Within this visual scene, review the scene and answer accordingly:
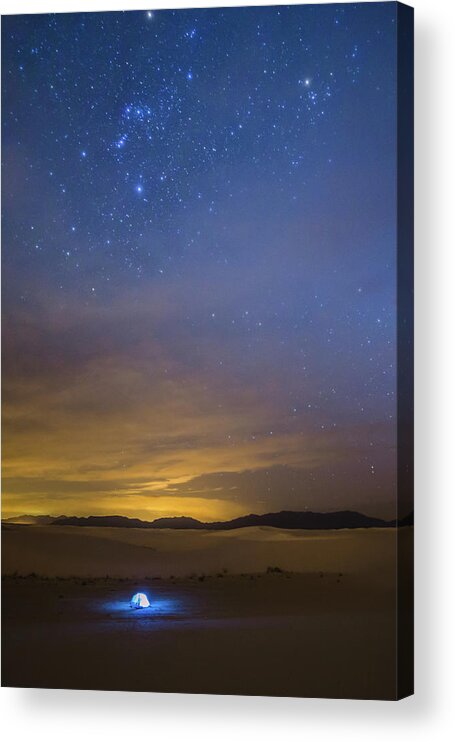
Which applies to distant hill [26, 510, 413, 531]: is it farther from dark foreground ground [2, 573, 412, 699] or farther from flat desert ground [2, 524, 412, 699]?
dark foreground ground [2, 573, 412, 699]

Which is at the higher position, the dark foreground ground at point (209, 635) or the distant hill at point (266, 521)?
the distant hill at point (266, 521)

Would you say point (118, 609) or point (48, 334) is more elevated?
point (48, 334)

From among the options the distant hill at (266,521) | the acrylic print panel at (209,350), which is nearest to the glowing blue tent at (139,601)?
the acrylic print panel at (209,350)

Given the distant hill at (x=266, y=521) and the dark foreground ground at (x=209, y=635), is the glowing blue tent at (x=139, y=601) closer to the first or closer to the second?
the dark foreground ground at (x=209, y=635)

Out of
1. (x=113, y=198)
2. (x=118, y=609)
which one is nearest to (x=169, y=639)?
(x=118, y=609)

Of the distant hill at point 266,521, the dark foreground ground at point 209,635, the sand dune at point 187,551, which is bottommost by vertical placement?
the dark foreground ground at point 209,635

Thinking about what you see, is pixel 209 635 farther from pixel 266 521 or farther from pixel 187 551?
pixel 266 521

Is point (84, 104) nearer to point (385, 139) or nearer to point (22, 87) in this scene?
point (22, 87)

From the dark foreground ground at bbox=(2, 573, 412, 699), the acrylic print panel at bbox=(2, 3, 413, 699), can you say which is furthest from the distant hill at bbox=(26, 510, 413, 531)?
the dark foreground ground at bbox=(2, 573, 412, 699)
